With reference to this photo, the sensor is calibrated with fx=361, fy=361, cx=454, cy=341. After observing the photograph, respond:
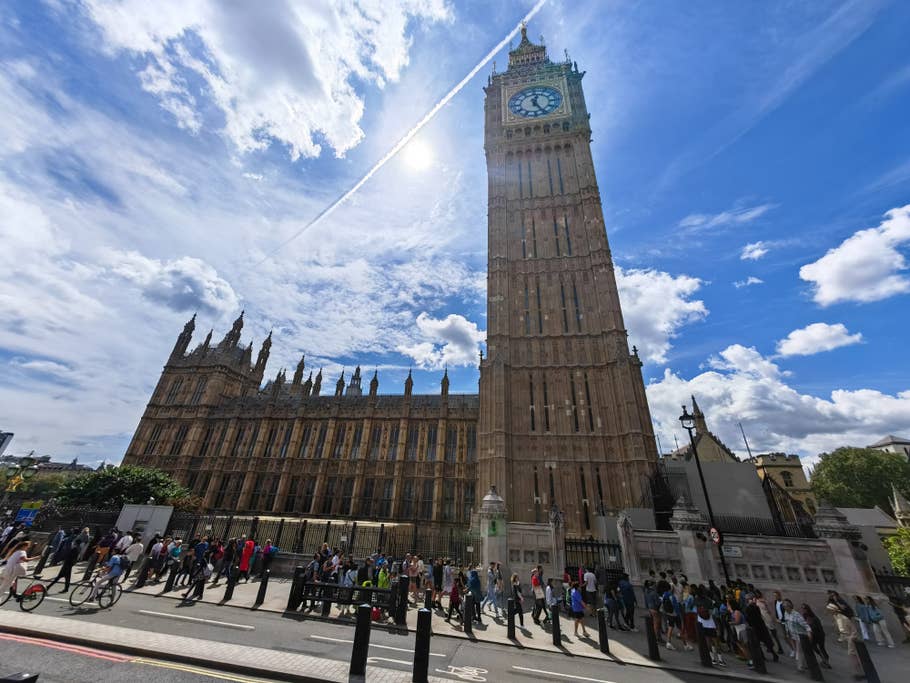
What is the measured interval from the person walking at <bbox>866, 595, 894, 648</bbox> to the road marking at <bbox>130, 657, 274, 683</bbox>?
17.2m

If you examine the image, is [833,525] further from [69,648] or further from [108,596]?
[108,596]

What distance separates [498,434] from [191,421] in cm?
3595

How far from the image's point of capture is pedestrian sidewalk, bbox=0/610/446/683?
237 inches

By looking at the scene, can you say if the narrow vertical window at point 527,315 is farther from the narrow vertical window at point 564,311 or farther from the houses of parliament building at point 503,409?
the narrow vertical window at point 564,311

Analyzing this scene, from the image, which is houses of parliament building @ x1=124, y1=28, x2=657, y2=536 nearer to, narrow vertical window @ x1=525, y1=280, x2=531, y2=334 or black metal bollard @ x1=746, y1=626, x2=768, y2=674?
narrow vertical window @ x1=525, y1=280, x2=531, y2=334

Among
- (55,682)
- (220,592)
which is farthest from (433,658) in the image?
(220,592)

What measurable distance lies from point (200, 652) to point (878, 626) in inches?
743

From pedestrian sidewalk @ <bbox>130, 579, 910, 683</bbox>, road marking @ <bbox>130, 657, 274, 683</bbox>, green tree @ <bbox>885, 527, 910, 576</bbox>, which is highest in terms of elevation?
green tree @ <bbox>885, 527, 910, 576</bbox>

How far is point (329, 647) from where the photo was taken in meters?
7.79

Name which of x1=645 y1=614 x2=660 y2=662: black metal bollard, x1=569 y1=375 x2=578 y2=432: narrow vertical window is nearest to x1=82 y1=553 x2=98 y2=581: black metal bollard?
x1=645 y1=614 x2=660 y2=662: black metal bollard

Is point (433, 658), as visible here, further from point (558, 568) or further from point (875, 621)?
point (875, 621)

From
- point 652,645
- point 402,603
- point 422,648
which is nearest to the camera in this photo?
point 422,648

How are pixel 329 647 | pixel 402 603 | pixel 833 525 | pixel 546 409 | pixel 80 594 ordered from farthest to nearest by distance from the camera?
pixel 546 409
pixel 833 525
pixel 80 594
pixel 402 603
pixel 329 647

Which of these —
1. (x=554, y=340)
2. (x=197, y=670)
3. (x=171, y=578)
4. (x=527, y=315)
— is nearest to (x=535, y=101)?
(x=527, y=315)
